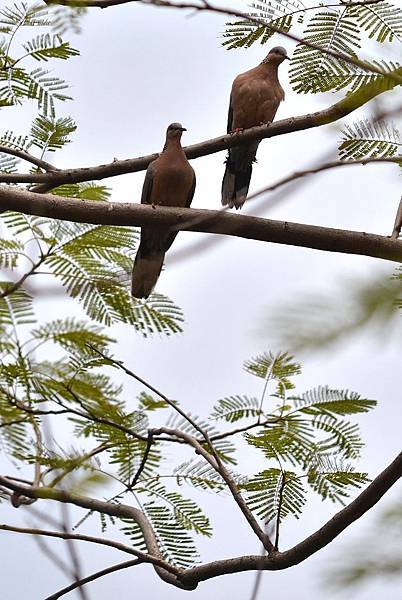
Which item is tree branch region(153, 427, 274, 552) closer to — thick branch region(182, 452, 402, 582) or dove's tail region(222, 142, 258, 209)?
thick branch region(182, 452, 402, 582)

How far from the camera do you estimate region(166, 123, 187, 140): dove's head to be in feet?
19.0

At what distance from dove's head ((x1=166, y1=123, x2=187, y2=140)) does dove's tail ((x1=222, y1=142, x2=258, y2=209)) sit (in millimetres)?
890

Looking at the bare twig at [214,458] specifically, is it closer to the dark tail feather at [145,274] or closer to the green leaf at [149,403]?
the green leaf at [149,403]

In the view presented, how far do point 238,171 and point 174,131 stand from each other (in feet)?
3.73

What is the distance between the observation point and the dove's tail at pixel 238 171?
678 centimetres

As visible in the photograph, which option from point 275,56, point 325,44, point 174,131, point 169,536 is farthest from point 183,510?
point 275,56

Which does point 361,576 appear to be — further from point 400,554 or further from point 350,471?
point 350,471

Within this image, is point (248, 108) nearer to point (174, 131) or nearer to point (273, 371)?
point (174, 131)

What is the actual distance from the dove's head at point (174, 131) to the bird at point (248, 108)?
59 cm

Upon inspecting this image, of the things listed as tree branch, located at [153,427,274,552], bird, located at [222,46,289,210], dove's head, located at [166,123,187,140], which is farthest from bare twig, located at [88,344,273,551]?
bird, located at [222,46,289,210]

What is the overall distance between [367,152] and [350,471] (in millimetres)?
1038

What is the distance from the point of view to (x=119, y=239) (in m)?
3.62

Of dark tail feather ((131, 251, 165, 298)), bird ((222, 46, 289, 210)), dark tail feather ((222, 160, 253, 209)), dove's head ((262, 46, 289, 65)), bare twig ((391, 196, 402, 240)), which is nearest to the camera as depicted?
bare twig ((391, 196, 402, 240))

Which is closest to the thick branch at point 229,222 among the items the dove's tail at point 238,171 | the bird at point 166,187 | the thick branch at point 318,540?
the thick branch at point 318,540
